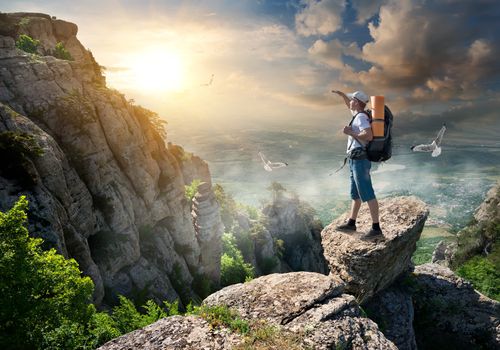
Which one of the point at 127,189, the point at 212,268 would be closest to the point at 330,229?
the point at 127,189

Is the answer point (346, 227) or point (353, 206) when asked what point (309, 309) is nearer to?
point (353, 206)

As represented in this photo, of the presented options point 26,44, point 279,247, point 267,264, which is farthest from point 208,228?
point 279,247

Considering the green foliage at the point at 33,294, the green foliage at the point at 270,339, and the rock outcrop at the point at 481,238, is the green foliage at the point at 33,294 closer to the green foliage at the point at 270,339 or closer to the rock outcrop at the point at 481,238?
the green foliage at the point at 270,339

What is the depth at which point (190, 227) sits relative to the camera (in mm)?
43594

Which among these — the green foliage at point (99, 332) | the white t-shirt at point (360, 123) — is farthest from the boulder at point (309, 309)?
the green foliage at point (99, 332)

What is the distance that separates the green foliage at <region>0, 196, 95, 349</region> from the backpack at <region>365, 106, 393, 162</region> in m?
14.1

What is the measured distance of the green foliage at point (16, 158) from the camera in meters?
16.8

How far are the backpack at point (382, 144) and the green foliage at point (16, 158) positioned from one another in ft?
62.6

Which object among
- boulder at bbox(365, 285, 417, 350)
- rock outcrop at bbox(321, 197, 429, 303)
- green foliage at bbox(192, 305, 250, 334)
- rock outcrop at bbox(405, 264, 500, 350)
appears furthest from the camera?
rock outcrop at bbox(405, 264, 500, 350)

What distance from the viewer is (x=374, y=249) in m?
14.1

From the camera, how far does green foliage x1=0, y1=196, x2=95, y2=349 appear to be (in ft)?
35.6

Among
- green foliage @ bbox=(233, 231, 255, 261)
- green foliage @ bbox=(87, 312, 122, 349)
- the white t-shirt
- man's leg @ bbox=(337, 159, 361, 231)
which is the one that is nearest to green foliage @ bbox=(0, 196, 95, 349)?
green foliage @ bbox=(87, 312, 122, 349)

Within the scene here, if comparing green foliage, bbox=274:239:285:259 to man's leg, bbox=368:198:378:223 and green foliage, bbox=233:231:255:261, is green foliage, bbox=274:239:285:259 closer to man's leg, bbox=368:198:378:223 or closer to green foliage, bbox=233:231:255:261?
green foliage, bbox=233:231:255:261

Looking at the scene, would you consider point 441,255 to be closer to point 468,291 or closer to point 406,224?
Result: point 468,291
